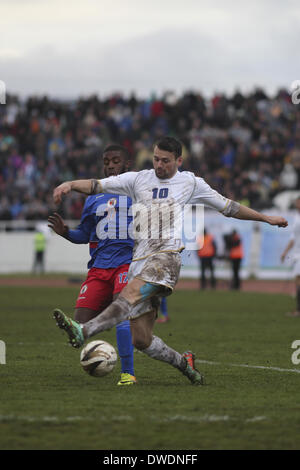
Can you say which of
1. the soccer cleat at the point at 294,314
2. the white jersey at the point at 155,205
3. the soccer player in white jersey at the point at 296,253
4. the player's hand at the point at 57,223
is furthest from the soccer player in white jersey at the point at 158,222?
the soccer player in white jersey at the point at 296,253

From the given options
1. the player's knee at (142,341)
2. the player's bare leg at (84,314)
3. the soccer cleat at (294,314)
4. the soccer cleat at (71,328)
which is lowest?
the soccer cleat at (294,314)

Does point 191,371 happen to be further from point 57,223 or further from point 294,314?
point 294,314

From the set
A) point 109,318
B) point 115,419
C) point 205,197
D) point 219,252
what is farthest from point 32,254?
point 115,419

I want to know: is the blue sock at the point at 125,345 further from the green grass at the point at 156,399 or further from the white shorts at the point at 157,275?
the white shorts at the point at 157,275

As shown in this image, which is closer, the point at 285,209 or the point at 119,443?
the point at 119,443

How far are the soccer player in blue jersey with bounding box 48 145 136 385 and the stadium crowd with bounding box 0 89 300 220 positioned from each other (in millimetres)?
25055

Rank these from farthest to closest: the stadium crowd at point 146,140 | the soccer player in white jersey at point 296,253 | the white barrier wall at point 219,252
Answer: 1. the stadium crowd at point 146,140
2. the white barrier wall at point 219,252
3. the soccer player in white jersey at point 296,253

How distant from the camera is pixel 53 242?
3503 cm

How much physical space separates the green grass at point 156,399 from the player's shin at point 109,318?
604mm

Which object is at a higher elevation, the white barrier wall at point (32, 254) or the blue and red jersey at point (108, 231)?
the blue and red jersey at point (108, 231)

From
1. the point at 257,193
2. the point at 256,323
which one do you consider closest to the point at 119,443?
the point at 256,323

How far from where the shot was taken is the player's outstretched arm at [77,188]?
7148 millimetres

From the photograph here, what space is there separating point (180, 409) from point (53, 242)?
28.3 metres
